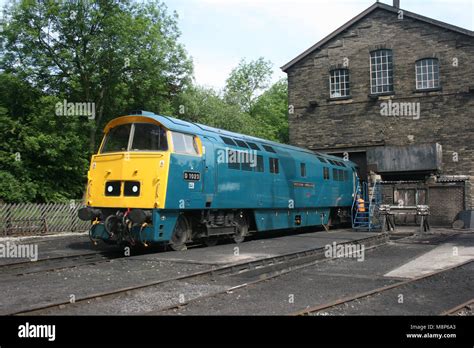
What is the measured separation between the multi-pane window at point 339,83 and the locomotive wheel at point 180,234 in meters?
17.8

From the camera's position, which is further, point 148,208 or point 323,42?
point 323,42

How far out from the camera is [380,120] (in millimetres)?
27750

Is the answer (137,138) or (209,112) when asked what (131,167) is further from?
(209,112)

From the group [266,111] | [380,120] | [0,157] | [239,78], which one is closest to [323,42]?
[380,120]

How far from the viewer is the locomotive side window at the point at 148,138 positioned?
1277 cm

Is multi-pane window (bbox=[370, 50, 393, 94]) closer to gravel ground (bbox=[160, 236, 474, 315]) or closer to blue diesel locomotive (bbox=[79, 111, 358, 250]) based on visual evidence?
blue diesel locomotive (bbox=[79, 111, 358, 250])

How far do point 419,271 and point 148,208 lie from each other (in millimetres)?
6399

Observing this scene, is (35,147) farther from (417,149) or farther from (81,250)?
(417,149)

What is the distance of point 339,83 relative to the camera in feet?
95.8

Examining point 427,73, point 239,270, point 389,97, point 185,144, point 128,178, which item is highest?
point 427,73

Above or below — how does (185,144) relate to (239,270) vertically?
above

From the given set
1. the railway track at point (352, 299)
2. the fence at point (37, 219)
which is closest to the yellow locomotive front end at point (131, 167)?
the railway track at point (352, 299)

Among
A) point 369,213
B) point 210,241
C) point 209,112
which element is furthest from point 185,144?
point 209,112

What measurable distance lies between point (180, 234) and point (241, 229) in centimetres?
316
